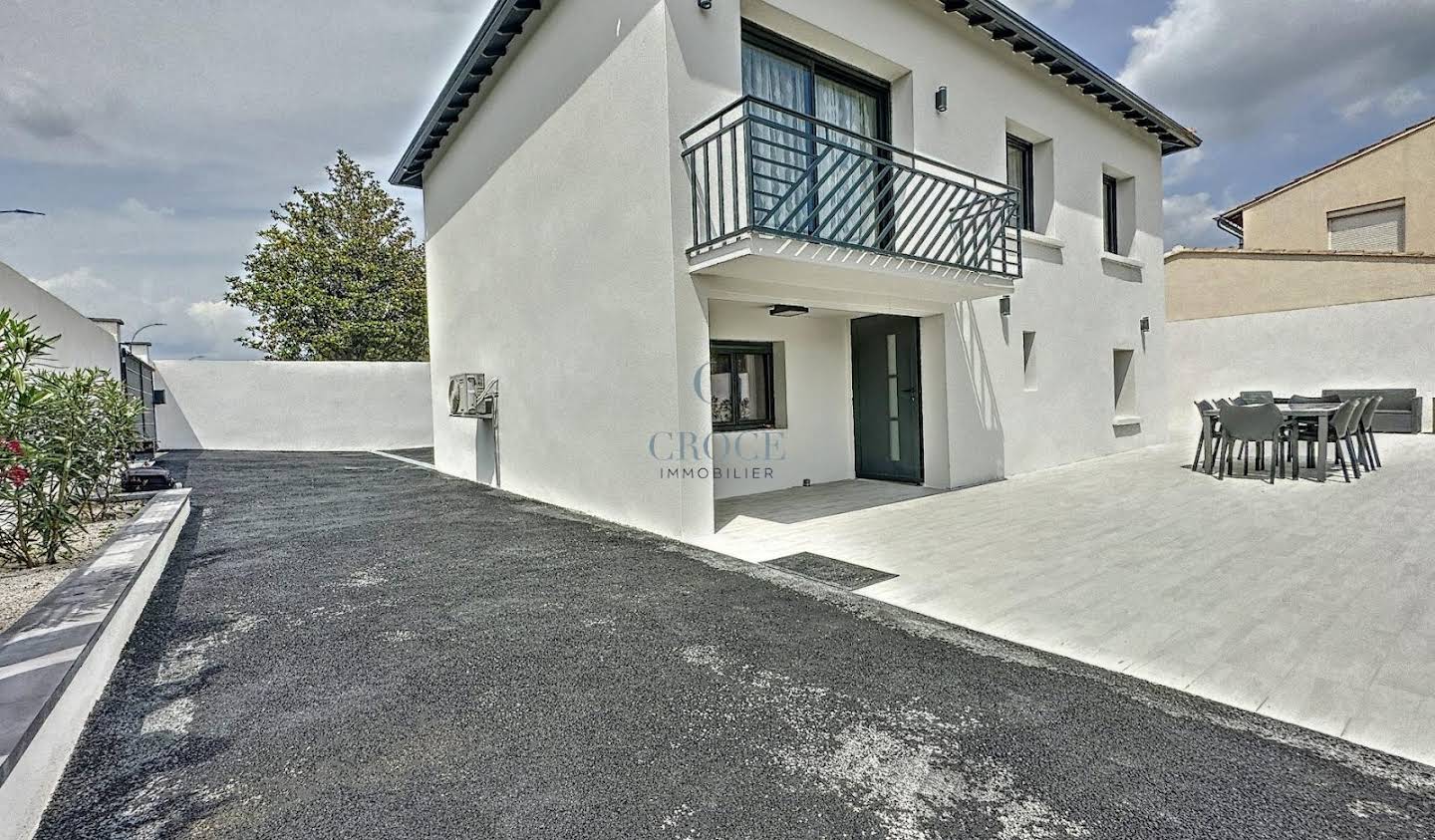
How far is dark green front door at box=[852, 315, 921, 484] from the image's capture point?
28.4 feet

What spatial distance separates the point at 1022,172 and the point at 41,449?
492 inches

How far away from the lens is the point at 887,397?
9.07 m

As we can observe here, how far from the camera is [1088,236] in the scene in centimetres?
1088

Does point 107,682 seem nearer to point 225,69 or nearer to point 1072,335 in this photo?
point 225,69

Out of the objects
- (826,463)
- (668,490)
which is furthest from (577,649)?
(826,463)

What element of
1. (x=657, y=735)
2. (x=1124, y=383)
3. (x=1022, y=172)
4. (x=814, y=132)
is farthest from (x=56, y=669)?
(x=1124, y=383)

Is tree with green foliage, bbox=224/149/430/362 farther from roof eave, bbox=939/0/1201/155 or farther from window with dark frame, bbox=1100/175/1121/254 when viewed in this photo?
window with dark frame, bbox=1100/175/1121/254

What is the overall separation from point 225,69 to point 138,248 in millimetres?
9119

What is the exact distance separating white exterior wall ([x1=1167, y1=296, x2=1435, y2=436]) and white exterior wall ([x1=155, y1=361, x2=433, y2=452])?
2085 cm

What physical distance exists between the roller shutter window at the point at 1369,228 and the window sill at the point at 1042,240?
45.5 ft

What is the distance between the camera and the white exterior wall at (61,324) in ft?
21.0

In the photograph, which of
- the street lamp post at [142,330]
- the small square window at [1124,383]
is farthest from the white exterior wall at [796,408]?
the street lamp post at [142,330]

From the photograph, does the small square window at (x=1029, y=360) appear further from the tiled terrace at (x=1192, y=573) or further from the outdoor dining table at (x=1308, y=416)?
the outdoor dining table at (x=1308, y=416)

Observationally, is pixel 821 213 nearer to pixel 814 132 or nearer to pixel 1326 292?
pixel 814 132
